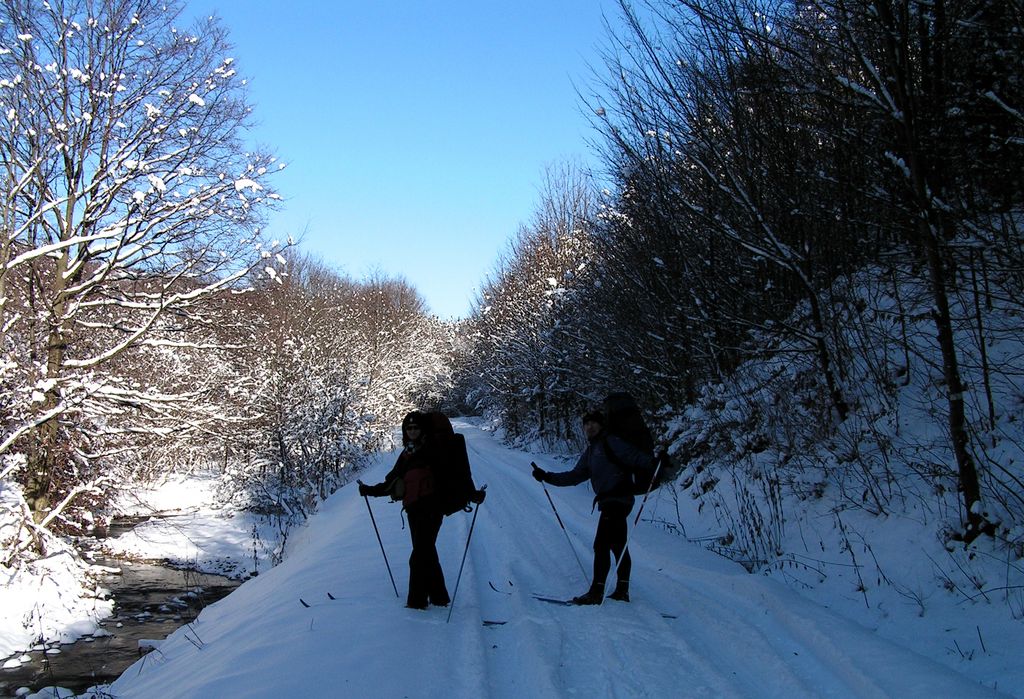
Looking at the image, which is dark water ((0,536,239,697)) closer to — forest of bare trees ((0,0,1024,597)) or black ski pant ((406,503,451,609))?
forest of bare trees ((0,0,1024,597))

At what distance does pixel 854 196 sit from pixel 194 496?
22.1m

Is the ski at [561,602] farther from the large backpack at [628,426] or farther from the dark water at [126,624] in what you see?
the dark water at [126,624]

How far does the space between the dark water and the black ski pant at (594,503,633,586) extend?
19.2ft

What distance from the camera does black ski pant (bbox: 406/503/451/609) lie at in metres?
5.79

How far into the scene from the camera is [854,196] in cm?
833

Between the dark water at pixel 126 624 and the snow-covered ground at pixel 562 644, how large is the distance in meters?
1.14

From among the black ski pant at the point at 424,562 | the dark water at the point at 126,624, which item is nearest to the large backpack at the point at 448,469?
the black ski pant at the point at 424,562

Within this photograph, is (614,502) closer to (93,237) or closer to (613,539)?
(613,539)

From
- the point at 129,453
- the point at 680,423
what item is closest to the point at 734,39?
the point at 680,423

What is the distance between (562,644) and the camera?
4883 mm

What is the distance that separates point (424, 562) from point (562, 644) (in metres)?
1.51

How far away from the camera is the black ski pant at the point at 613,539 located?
19.8 feet

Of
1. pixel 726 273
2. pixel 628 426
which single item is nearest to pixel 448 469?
pixel 628 426

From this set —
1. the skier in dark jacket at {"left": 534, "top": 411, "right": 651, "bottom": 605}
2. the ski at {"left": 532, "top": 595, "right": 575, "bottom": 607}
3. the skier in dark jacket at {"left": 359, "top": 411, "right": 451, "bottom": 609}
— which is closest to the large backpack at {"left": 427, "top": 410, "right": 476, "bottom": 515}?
the skier in dark jacket at {"left": 359, "top": 411, "right": 451, "bottom": 609}
